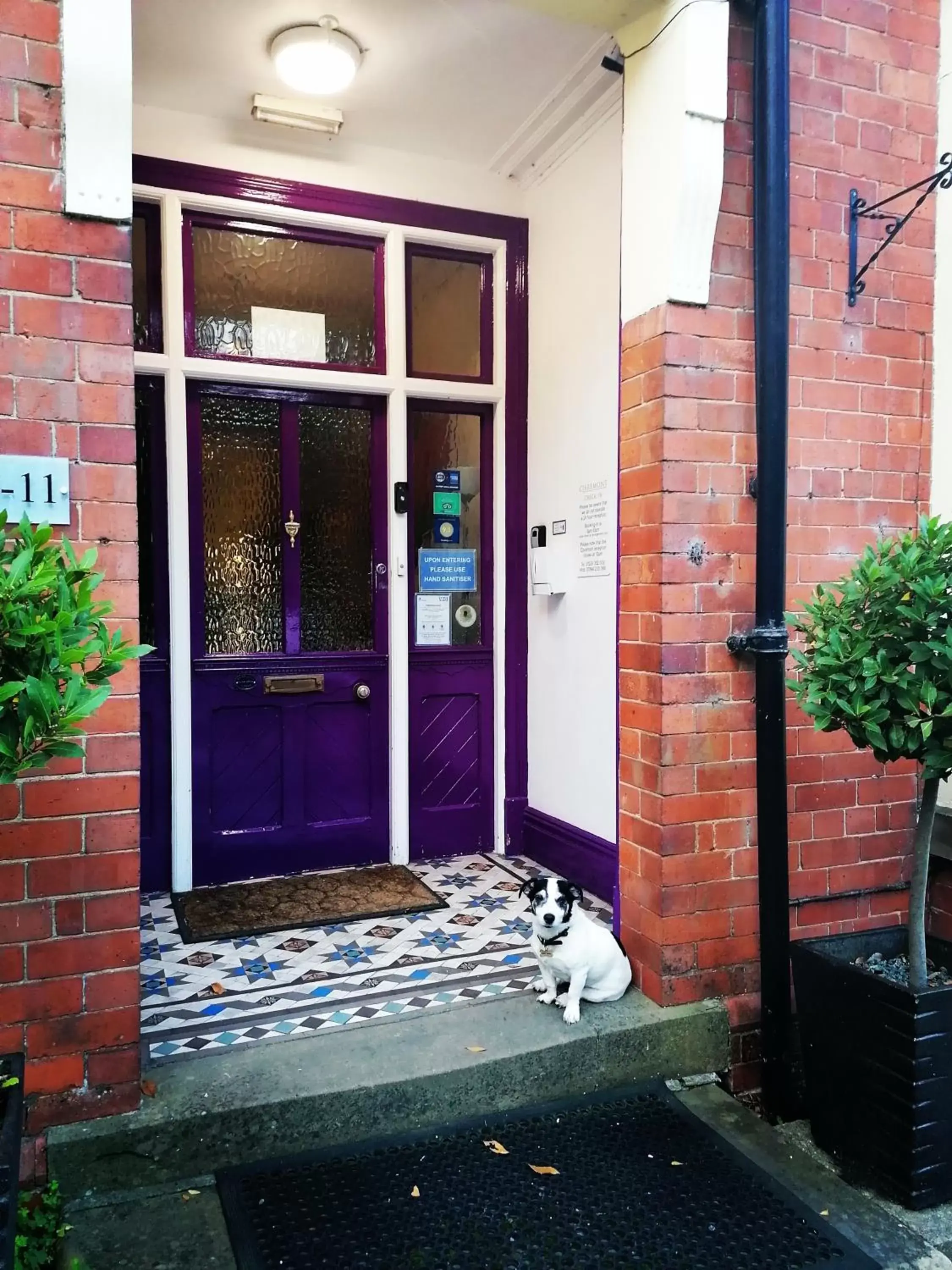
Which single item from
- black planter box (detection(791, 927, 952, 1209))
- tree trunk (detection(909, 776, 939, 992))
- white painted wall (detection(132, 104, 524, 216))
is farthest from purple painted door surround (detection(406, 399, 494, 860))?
tree trunk (detection(909, 776, 939, 992))

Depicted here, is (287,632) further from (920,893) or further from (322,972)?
(920,893)

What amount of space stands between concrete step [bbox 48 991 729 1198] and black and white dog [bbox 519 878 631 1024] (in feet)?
0.17

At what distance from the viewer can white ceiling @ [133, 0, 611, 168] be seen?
10.4ft

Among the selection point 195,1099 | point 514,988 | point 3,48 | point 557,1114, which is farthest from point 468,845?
point 3,48

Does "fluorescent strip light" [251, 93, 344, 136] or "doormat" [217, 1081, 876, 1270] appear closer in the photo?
"doormat" [217, 1081, 876, 1270]

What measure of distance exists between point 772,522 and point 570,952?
4.81ft

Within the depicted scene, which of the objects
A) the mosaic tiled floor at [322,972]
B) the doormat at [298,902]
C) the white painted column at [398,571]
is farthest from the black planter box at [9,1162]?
the white painted column at [398,571]

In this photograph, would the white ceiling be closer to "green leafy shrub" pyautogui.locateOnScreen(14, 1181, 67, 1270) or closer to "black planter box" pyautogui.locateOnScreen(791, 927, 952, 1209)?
"black planter box" pyautogui.locateOnScreen(791, 927, 952, 1209)

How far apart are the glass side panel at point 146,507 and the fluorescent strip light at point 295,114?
125 centimetres

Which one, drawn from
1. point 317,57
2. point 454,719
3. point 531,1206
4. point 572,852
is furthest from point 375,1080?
point 317,57

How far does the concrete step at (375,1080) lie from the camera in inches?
85.6

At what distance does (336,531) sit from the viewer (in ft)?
14.3

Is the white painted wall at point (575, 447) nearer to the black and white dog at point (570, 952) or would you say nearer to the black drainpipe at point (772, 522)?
the black drainpipe at point (772, 522)

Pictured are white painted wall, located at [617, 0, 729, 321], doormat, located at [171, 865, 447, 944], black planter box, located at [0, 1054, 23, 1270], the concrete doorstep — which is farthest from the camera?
doormat, located at [171, 865, 447, 944]
